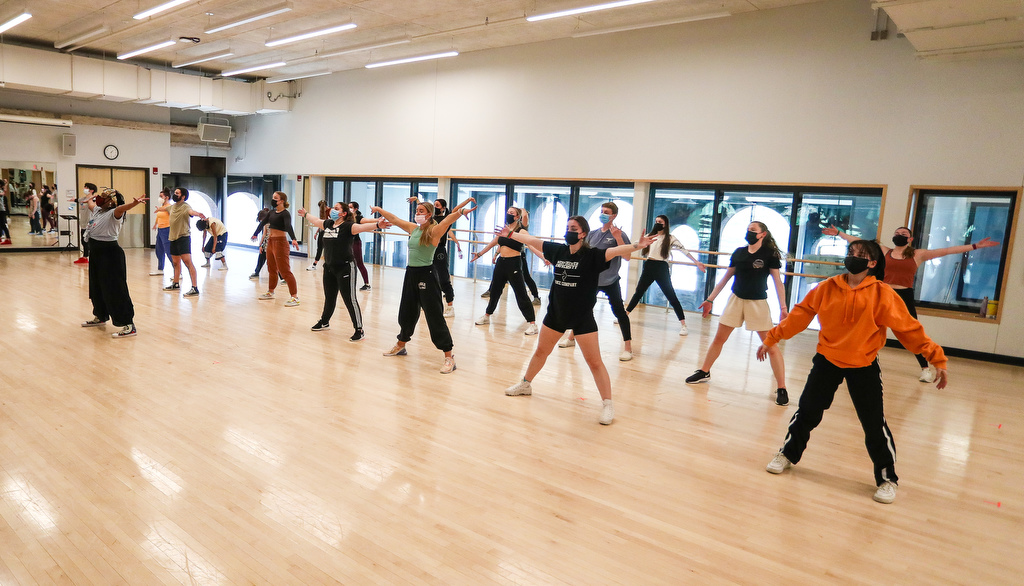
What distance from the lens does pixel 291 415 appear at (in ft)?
14.9

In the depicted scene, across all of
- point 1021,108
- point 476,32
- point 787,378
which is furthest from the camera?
point 476,32

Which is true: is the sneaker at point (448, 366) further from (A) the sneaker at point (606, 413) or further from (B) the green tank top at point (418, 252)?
(A) the sneaker at point (606, 413)

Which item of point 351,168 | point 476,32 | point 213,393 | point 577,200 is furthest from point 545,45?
point 213,393

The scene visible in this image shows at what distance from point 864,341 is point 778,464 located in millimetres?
933

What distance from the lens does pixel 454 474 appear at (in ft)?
12.1

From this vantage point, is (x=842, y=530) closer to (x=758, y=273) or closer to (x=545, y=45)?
(x=758, y=273)

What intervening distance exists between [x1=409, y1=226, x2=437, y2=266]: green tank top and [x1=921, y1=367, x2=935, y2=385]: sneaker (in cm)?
507

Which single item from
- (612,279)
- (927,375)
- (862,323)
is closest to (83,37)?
(612,279)

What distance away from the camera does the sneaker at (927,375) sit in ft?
21.5

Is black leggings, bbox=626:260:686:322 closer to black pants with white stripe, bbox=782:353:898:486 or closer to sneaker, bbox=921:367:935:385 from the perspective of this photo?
sneaker, bbox=921:367:935:385

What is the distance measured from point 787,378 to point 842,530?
11.1 ft

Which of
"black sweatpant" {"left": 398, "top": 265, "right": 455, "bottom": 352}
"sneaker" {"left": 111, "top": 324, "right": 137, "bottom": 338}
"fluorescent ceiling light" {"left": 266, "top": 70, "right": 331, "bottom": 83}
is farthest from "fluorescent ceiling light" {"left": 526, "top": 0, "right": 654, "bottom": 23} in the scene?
"fluorescent ceiling light" {"left": 266, "top": 70, "right": 331, "bottom": 83}

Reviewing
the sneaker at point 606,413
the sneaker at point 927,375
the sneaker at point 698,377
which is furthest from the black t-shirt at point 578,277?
the sneaker at point 927,375

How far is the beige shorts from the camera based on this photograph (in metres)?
5.38
